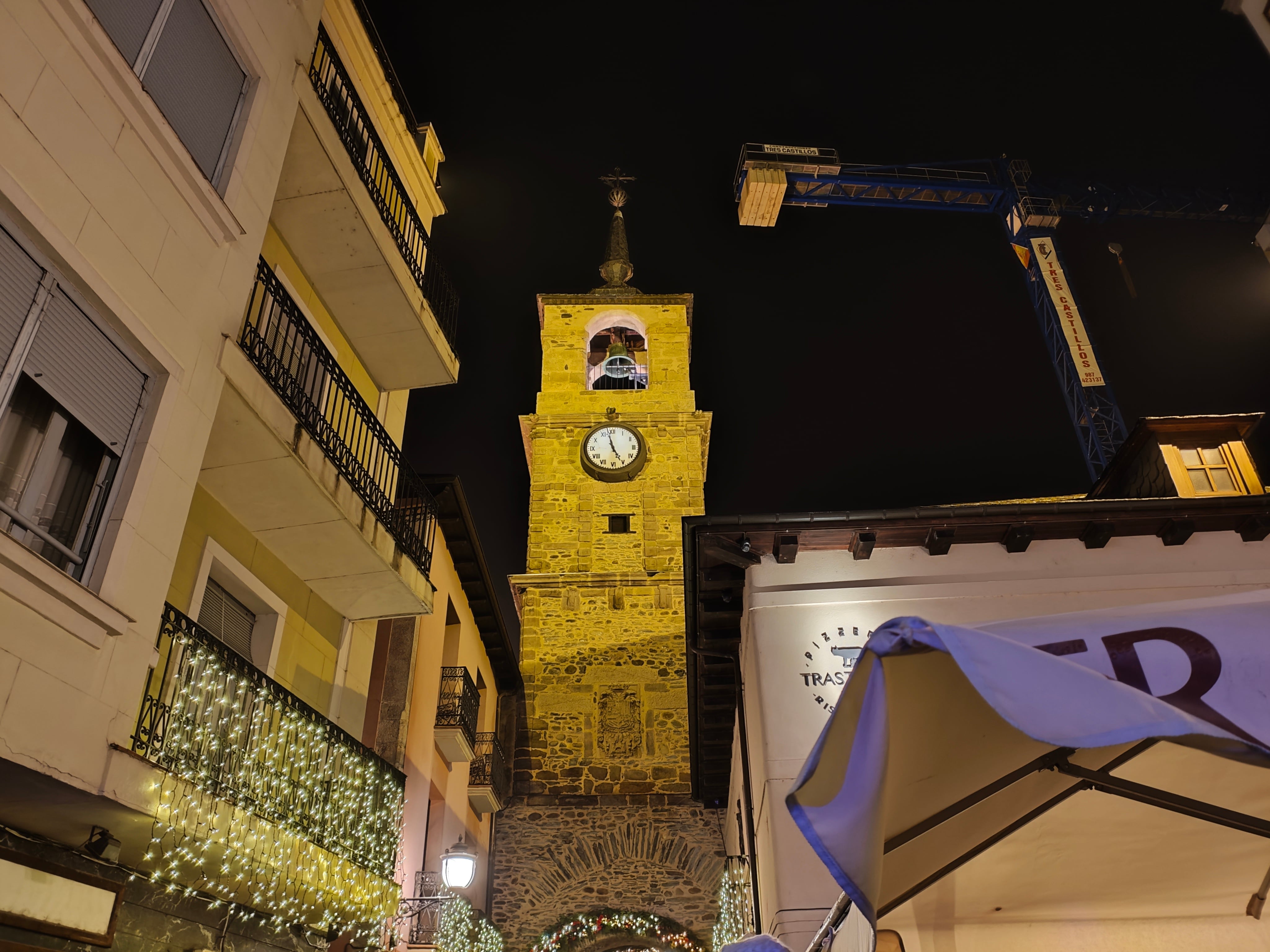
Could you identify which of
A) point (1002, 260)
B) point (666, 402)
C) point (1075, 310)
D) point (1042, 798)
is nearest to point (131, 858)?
point (1042, 798)

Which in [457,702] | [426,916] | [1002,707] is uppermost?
[457,702]

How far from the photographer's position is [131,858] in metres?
5.84

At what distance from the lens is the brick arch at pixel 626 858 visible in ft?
60.1

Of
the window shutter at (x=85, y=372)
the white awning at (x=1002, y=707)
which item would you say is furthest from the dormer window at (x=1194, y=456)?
the window shutter at (x=85, y=372)

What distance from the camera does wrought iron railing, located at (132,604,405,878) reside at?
5.95 metres

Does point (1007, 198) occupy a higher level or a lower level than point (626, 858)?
higher

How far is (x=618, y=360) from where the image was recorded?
84.9 feet

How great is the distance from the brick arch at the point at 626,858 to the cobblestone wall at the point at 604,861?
2cm

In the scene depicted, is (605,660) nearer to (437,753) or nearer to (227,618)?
(437,753)

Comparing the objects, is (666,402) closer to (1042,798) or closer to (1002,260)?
(1002,260)

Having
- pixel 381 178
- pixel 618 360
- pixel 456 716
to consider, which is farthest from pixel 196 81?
pixel 618 360

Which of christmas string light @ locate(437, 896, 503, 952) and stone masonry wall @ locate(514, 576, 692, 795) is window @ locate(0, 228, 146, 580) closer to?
christmas string light @ locate(437, 896, 503, 952)

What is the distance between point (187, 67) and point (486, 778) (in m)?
13.5

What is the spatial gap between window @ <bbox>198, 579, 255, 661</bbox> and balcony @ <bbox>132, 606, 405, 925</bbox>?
73 centimetres
